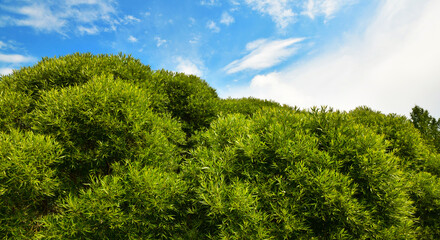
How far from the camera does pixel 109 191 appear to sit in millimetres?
5969

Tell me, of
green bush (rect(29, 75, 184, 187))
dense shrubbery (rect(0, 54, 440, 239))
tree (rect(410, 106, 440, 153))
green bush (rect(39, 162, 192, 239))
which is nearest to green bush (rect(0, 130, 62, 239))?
dense shrubbery (rect(0, 54, 440, 239))

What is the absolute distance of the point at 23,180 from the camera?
578 centimetres

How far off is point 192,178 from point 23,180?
4.34m

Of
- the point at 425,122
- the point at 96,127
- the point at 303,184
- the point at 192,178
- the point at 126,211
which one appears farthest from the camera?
the point at 425,122

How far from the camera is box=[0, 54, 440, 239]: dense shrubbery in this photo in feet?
18.2

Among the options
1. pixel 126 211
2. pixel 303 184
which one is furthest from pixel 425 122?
pixel 126 211

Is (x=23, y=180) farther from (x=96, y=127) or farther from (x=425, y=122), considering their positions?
(x=425, y=122)

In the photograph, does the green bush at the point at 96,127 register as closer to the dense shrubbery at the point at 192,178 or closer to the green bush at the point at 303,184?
the dense shrubbery at the point at 192,178

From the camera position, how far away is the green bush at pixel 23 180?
579 centimetres

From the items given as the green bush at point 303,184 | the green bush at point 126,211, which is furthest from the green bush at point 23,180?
the green bush at point 303,184

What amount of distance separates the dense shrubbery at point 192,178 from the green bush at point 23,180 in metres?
0.03

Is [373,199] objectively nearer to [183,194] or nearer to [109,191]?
[183,194]

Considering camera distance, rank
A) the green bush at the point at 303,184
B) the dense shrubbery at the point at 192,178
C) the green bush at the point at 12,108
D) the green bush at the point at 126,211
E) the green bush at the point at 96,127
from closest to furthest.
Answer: the green bush at the point at 303,184 < the dense shrubbery at the point at 192,178 < the green bush at the point at 126,211 < the green bush at the point at 96,127 < the green bush at the point at 12,108

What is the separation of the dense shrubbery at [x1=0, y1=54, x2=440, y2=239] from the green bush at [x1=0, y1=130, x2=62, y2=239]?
3cm
